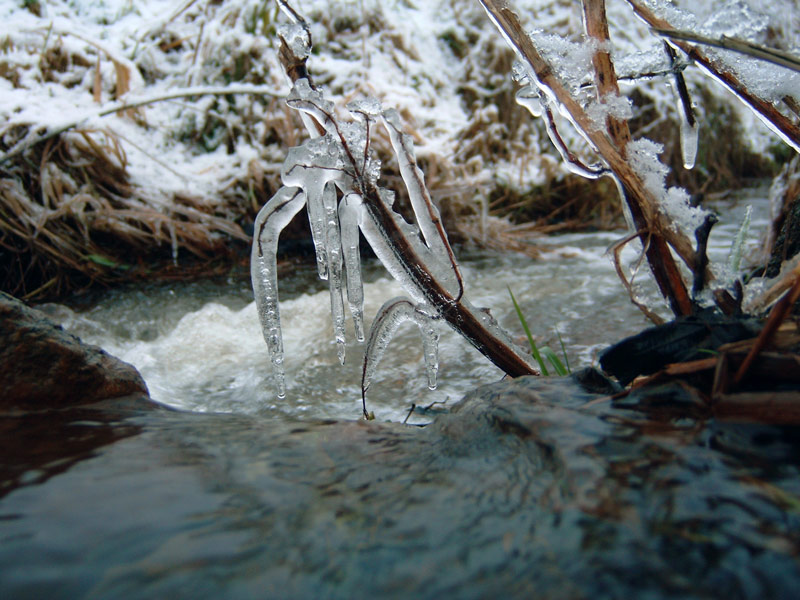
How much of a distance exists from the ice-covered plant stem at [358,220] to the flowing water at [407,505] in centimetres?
20

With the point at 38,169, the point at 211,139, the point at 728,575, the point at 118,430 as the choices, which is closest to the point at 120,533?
the point at 118,430

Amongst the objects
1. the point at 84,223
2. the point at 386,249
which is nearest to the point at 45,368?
the point at 386,249

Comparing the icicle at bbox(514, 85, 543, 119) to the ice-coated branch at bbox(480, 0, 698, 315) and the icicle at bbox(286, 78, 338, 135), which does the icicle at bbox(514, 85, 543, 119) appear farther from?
the icicle at bbox(286, 78, 338, 135)

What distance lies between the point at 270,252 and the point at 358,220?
0.67ft

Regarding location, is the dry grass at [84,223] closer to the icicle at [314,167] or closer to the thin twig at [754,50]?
the icicle at [314,167]

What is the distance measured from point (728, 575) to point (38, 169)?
3810 millimetres

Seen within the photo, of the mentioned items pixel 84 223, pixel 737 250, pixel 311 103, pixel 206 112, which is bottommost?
pixel 737 250

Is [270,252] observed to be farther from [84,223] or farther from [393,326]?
[84,223]

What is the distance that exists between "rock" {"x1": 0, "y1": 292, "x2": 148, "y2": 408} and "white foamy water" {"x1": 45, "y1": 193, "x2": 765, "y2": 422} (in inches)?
21.8

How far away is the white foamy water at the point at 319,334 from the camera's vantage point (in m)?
2.00

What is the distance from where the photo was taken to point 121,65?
4062 millimetres

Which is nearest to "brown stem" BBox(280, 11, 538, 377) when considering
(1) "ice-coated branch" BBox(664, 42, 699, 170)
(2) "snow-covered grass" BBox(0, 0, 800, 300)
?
(1) "ice-coated branch" BBox(664, 42, 699, 170)

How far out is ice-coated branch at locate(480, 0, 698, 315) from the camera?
1.02 meters

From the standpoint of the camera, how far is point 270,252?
109 cm
